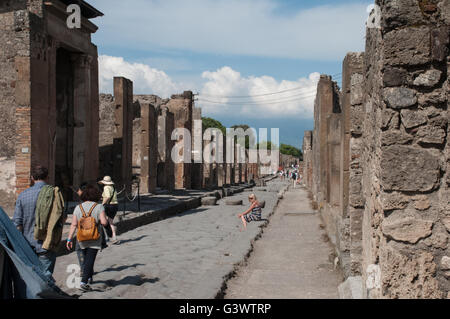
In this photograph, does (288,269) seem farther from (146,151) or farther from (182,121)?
(182,121)

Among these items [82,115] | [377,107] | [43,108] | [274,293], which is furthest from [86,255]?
[82,115]

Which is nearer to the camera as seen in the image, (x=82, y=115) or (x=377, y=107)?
(x=377, y=107)

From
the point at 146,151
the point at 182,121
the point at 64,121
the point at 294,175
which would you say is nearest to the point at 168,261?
the point at 64,121

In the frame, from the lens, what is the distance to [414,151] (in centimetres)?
364

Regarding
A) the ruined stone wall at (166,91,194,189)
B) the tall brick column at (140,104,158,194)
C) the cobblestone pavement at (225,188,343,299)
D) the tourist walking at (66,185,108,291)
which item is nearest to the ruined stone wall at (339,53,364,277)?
the cobblestone pavement at (225,188,343,299)

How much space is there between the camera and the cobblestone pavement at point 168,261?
19.4ft

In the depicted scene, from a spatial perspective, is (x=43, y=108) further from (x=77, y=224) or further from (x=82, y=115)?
(x=77, y=224)

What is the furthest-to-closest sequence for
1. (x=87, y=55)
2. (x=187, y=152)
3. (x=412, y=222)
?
1. (x=187, y=152)
2. (x=87, y=55)
3. (x=412, y=222)

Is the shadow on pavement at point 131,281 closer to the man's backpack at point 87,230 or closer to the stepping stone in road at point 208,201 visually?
the man's backpack at point 87,230

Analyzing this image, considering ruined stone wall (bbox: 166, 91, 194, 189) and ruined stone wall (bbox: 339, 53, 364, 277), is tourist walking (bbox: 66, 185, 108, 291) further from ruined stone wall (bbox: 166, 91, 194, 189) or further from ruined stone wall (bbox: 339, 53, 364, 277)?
ruined stone wall (bbox: 166, 91, 194, 189)

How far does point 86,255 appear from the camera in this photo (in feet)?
19.2

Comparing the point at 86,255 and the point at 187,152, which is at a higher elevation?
the point at 187,152

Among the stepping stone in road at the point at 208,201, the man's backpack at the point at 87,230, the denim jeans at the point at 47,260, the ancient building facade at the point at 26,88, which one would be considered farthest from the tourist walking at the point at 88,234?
the stepping stone in road at the point at 208,201
